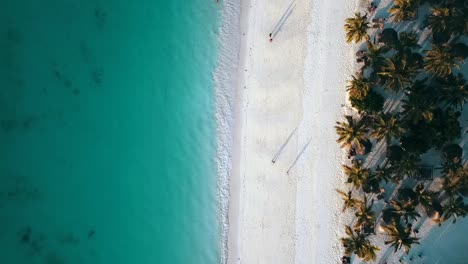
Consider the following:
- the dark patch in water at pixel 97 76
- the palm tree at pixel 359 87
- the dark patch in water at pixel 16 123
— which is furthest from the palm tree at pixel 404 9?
the dark patch in water at pixel 16 123

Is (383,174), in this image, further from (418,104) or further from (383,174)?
(418,104)

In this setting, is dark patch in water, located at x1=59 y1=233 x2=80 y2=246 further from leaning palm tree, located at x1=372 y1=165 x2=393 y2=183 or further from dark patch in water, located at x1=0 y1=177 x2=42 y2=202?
leaning palm tree, located at x1=372 y1=165 x2=393 y2=183

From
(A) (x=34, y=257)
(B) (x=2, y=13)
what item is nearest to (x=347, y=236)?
(A) (x=34, y=257)

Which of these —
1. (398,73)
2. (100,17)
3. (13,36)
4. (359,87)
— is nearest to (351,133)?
(359,87)

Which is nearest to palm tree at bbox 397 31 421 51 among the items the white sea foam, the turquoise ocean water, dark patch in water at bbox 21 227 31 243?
the white sea foam

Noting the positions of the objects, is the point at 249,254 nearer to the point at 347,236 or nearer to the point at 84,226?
the point at 347,236

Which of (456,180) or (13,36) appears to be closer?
(456,180)
